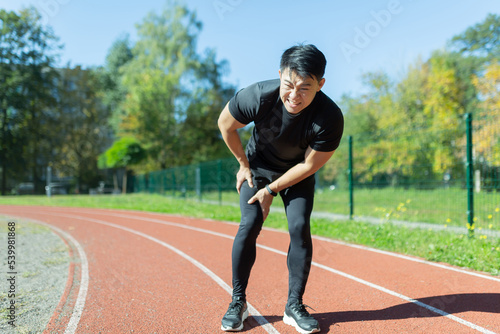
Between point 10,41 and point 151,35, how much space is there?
12671mm

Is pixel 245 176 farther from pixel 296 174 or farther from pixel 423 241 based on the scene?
pixel 423 241

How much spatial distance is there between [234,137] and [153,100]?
100 feet

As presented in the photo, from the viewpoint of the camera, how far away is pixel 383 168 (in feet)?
30.8

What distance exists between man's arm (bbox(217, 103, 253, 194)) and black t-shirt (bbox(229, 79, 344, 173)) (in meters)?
0.06

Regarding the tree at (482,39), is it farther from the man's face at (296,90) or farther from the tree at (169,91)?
the man's face at (296,90)

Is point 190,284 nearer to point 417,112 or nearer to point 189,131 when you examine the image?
point 417,112

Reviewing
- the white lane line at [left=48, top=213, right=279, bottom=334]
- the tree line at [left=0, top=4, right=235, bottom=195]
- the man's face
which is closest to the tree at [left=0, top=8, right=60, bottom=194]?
the tree line at [left=0, top=4, right=235, bottom=195]

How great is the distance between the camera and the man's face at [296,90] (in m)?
2.49

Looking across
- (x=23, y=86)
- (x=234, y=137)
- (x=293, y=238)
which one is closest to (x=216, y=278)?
(x=293, y=238)

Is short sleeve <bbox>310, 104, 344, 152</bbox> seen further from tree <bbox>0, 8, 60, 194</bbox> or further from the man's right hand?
tree <bbox>0, 8, 60, 194</bbox>

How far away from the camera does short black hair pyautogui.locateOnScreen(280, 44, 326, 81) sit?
2.46m

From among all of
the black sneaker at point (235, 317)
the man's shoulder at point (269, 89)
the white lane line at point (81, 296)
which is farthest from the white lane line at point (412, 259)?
the white lane line at point (81, 296)

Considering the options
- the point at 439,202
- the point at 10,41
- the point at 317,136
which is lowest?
the point at 439,202

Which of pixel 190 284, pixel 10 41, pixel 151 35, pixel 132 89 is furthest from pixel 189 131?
pixel 190 284
